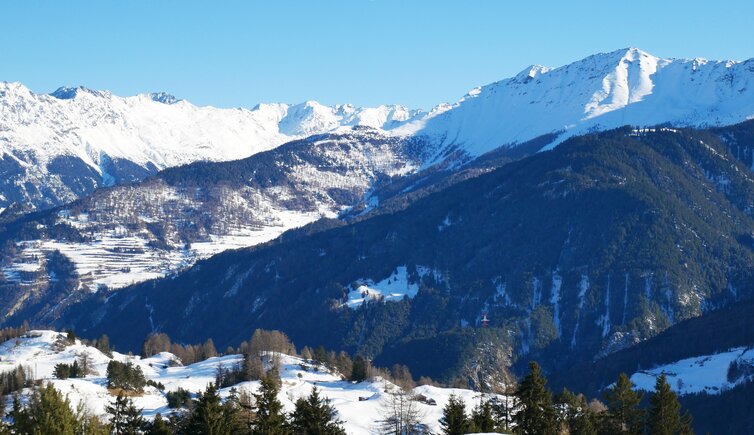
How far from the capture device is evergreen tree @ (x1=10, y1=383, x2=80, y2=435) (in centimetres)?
10050

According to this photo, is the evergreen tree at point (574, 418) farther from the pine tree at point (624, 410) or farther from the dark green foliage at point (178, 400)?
the dark green foliage at point (178, 400)

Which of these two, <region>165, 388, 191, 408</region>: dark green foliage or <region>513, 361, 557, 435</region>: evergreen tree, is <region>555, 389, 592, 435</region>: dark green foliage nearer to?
<region>513, 361, 557, 435</region>: evergreen tree

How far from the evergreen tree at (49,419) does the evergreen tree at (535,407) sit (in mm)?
48506

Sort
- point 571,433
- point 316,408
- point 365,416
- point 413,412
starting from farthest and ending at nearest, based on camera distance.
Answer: point 365,416
point 413,412
point 571,433
point 316,408

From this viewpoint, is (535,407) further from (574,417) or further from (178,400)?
(178,400)

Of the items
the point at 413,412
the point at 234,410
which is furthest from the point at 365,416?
the point at 234,410

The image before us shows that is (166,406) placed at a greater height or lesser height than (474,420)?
greater

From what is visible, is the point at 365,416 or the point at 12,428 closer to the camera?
the point at 12,428

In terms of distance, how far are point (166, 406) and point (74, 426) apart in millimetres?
96894

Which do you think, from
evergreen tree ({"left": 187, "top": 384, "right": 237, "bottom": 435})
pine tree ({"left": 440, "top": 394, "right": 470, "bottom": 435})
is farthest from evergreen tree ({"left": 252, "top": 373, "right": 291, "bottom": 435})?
pine tree ({"left": 440, "top": 394, "right": 470, "bottom": 435})

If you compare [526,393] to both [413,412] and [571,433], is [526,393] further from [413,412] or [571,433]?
[413,412]

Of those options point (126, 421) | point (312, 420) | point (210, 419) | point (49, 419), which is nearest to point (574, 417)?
point (312, 420)

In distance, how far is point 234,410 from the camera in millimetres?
117688

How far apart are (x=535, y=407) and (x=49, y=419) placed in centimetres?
5265
